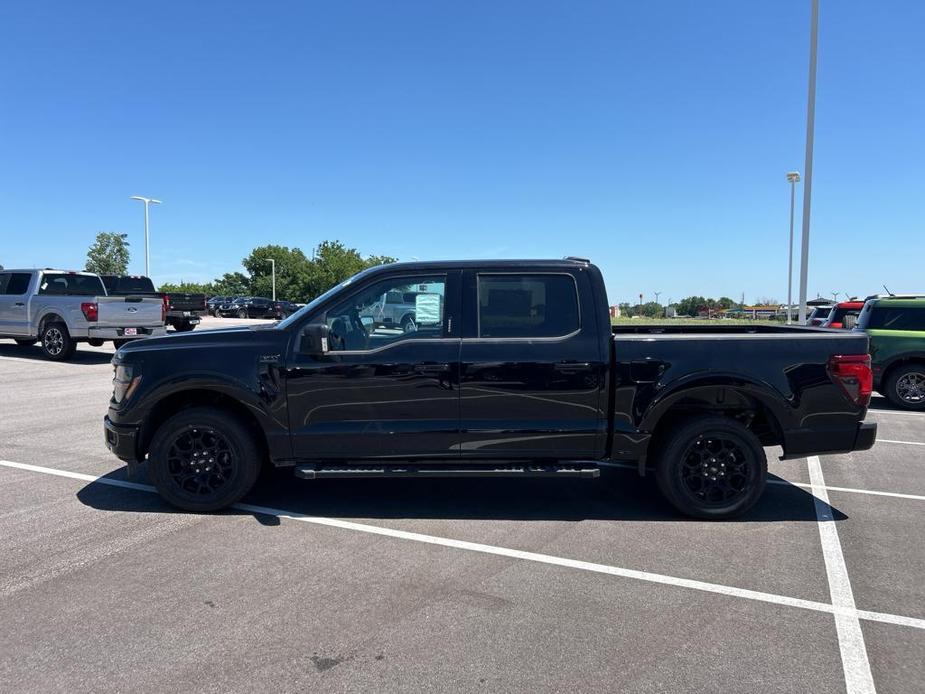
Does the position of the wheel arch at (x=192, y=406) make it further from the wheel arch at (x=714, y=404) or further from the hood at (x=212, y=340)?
the wheel arch at (x=714, y=404)

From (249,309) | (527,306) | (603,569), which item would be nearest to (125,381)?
(527,306)

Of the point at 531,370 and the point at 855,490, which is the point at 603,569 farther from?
the point at 855,490

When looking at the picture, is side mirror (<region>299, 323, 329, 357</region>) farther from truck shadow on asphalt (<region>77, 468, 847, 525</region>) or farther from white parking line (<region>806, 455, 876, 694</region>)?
white parking line (<region>806, 455, 876, 694</region>)

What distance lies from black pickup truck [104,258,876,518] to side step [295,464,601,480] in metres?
0.02

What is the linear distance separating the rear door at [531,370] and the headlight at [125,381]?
252cm

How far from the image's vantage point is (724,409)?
487 cm

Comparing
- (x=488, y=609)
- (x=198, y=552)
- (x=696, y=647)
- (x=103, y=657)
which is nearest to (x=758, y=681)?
(x=696, y=647)

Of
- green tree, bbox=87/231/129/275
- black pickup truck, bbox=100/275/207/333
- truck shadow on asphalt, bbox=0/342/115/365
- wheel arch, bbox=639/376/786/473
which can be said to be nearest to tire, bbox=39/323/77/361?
truck shadow on asphalt, bbox=0/342/115/365

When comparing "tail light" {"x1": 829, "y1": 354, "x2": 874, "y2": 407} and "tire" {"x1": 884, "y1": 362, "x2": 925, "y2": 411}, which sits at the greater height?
"tail light" {"x1": 829, "y1": 354, "x2": 874, "y2": 407}

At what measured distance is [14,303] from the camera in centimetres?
1473

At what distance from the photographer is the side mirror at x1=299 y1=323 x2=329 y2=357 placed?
441 centimetres

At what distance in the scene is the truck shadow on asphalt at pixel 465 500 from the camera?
4.82 metres

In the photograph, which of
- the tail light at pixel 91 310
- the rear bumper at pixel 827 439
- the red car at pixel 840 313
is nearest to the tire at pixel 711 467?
the rear bumper at pixel 827 439

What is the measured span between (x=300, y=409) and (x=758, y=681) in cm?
332
